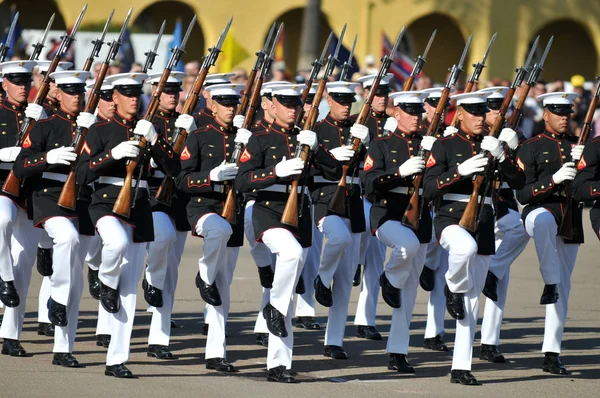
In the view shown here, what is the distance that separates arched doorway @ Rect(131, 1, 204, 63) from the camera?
33.4m

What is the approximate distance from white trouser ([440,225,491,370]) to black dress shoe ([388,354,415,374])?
54 centimetres

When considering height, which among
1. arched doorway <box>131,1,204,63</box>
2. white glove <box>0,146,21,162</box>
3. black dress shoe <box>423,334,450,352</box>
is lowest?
black dress shoe <box>423,334,450,352</box>

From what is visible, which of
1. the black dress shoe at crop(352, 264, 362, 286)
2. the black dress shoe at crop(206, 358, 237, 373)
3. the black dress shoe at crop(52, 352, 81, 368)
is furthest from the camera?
the black dress shoe at crop(352, 264, 362, 286)

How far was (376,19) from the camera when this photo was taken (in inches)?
1271

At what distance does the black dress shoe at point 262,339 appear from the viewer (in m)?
11.0

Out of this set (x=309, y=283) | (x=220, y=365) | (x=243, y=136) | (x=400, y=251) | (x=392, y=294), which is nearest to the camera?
(x=220, y=365)

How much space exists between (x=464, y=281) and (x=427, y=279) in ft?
6.42

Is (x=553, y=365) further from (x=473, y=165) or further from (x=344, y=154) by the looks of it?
(x=344, y=154)

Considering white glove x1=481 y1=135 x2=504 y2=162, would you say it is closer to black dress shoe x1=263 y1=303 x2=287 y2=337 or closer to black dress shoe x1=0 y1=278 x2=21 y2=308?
black dress shoe x1=263 y1=303 x2=287 y2=337

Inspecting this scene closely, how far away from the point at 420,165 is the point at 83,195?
2637mm

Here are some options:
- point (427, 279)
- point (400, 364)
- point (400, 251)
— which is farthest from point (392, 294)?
point (427, 279)

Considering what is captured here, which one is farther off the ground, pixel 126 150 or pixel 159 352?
pixel 126 150

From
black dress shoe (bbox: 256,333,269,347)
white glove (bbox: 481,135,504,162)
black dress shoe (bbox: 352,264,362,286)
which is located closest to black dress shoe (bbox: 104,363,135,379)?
black dress shoe (bbox: 256,333,269,347)

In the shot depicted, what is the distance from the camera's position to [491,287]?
35.2 ft
